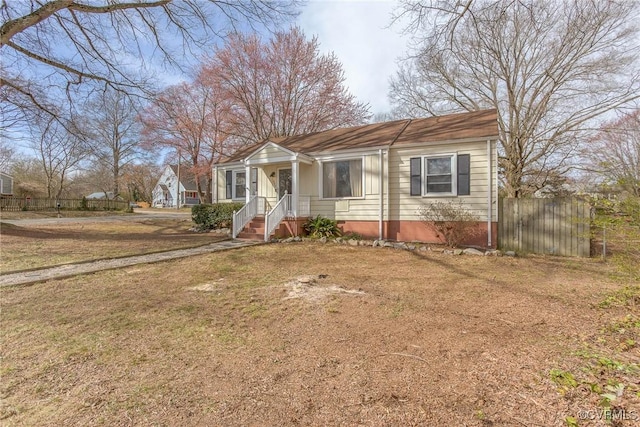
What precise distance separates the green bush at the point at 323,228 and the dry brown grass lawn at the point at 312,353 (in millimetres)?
5890

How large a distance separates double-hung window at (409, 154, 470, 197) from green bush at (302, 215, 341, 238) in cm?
301

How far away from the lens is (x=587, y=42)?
1438 centimetres

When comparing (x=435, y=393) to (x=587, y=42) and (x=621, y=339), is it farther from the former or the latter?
(x=587, y=42)

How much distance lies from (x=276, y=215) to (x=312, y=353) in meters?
8.59

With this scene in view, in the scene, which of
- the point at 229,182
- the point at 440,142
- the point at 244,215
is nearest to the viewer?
the point at 440,142

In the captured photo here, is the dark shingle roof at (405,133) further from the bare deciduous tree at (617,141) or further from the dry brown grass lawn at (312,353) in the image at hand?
the bare deciduous tree at (617,141)

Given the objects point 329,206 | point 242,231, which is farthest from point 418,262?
point 242,231

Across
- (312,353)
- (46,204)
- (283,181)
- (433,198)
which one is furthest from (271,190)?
(46,204)

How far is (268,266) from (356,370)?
453 cm

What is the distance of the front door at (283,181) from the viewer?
1306 cm

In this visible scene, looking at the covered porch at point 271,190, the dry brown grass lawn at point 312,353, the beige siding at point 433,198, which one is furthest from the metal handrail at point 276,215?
the dry brown grass lawn at point 312,353

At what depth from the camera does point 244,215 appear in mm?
11883

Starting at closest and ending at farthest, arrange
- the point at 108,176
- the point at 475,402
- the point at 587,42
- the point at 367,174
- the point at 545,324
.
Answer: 1. the point at 475,402
2. the point at 545,324
3. the point at 367,174
4. the point at 587,42
5. the point at 108,176

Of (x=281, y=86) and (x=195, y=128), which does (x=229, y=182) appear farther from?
(x=195, y=128)
